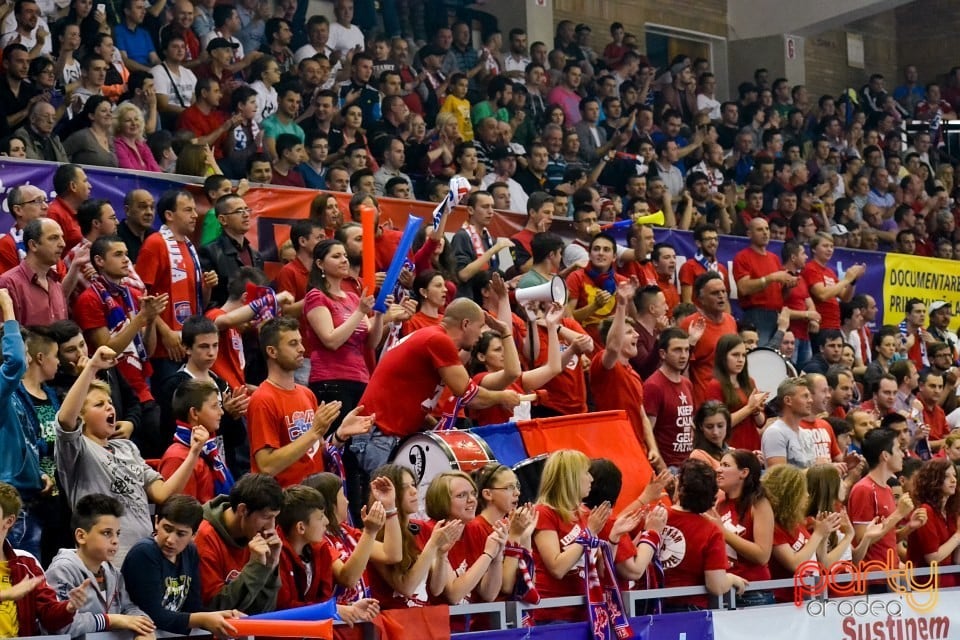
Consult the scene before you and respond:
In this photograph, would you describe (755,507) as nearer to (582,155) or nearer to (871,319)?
(871,319)

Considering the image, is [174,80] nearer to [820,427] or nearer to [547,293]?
[547,293]

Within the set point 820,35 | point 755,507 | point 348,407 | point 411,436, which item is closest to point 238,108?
point 348,407

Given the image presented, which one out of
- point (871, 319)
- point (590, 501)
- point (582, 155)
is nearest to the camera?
point (590, 501)

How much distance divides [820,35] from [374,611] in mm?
19573

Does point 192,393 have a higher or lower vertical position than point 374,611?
higher

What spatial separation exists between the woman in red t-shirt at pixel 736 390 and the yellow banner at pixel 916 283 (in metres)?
6.57

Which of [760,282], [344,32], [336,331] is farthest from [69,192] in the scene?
[344,32]

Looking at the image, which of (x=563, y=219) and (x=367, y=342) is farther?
(x=563, y=219)

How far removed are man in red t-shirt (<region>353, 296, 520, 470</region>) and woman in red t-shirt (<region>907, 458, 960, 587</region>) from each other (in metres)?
3.12

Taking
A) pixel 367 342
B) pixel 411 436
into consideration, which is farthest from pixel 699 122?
pixel 411 436

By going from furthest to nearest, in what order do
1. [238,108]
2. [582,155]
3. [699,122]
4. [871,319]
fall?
[699,122]
[582,155]
[871,319]
[238,108]

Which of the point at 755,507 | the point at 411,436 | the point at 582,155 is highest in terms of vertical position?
the point at 582,155

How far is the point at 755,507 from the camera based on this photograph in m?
8.64

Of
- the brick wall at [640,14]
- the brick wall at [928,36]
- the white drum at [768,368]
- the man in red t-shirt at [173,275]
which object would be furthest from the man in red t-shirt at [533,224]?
the brick wall at [928,36]
